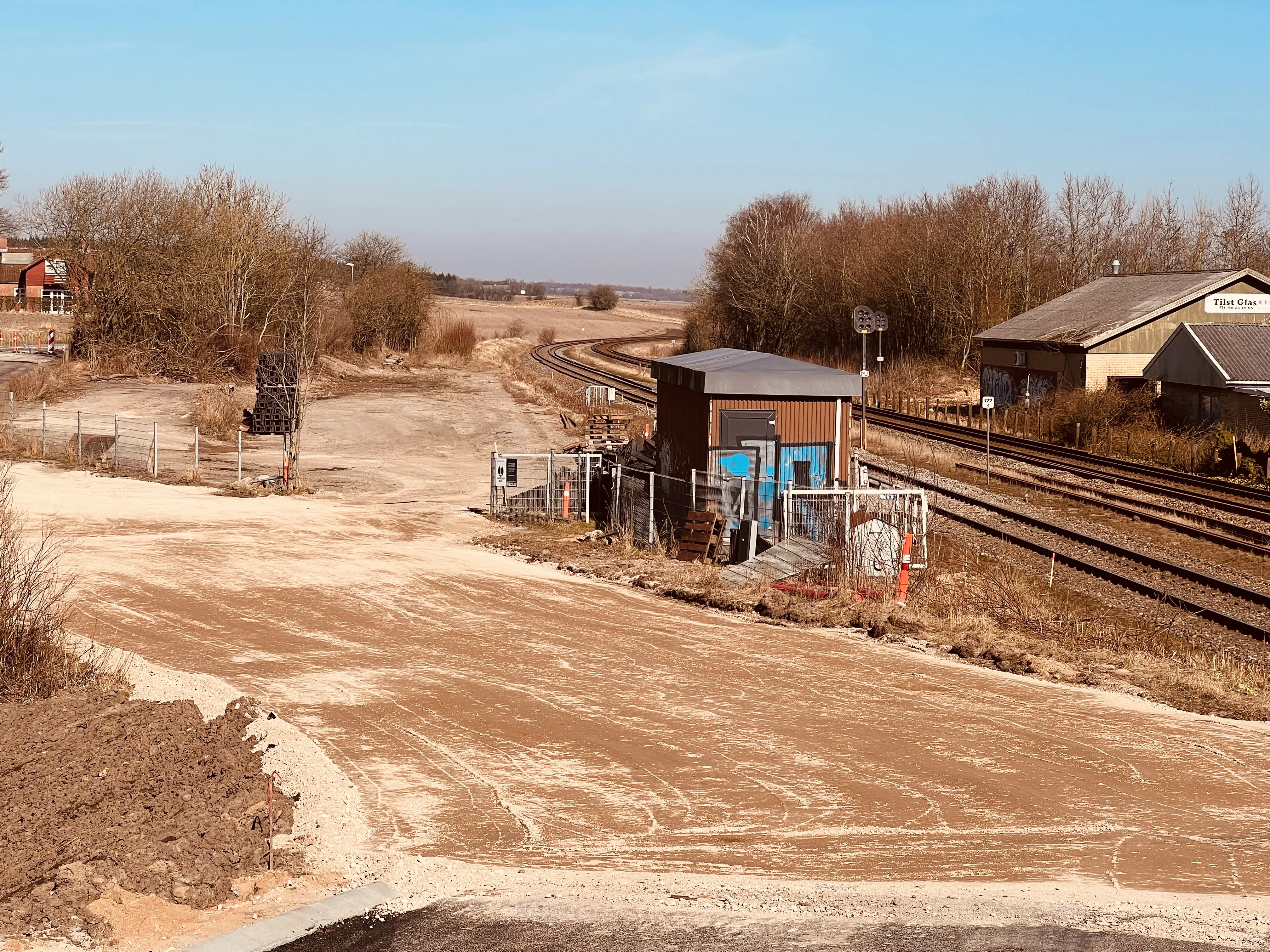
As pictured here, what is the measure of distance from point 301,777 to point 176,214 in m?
53.2

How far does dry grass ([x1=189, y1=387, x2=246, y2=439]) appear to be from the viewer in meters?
41.6

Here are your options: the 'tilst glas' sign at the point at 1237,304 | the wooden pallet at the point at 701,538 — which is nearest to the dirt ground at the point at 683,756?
the wooden pallet at the point at 701,538

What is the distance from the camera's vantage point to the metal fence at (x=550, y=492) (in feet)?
86.5

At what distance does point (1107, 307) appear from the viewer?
5075cm

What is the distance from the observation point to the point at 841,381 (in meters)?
23.1

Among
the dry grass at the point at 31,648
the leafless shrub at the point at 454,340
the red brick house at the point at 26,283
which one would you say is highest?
the red brick house at the point at 26,283

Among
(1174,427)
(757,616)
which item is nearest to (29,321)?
(1174,427)

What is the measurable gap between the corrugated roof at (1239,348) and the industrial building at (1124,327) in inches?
107

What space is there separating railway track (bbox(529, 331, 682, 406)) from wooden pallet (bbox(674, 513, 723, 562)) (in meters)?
19.2

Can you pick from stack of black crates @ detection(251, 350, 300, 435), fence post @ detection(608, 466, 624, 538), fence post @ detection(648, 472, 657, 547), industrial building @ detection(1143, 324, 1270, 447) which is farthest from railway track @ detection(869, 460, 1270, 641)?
stack of black crates @ detection(251, 350, 300, 435)

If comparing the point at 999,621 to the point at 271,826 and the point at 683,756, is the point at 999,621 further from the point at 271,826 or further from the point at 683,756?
the point at 271,826

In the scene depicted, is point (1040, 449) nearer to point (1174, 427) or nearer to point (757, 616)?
point (1174, 427)

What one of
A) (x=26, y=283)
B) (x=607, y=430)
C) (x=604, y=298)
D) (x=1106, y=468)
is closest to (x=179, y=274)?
(x=607, y=430)

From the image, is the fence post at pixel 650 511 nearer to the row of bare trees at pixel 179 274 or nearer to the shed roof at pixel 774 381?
the shed roof at pixel 774 381
